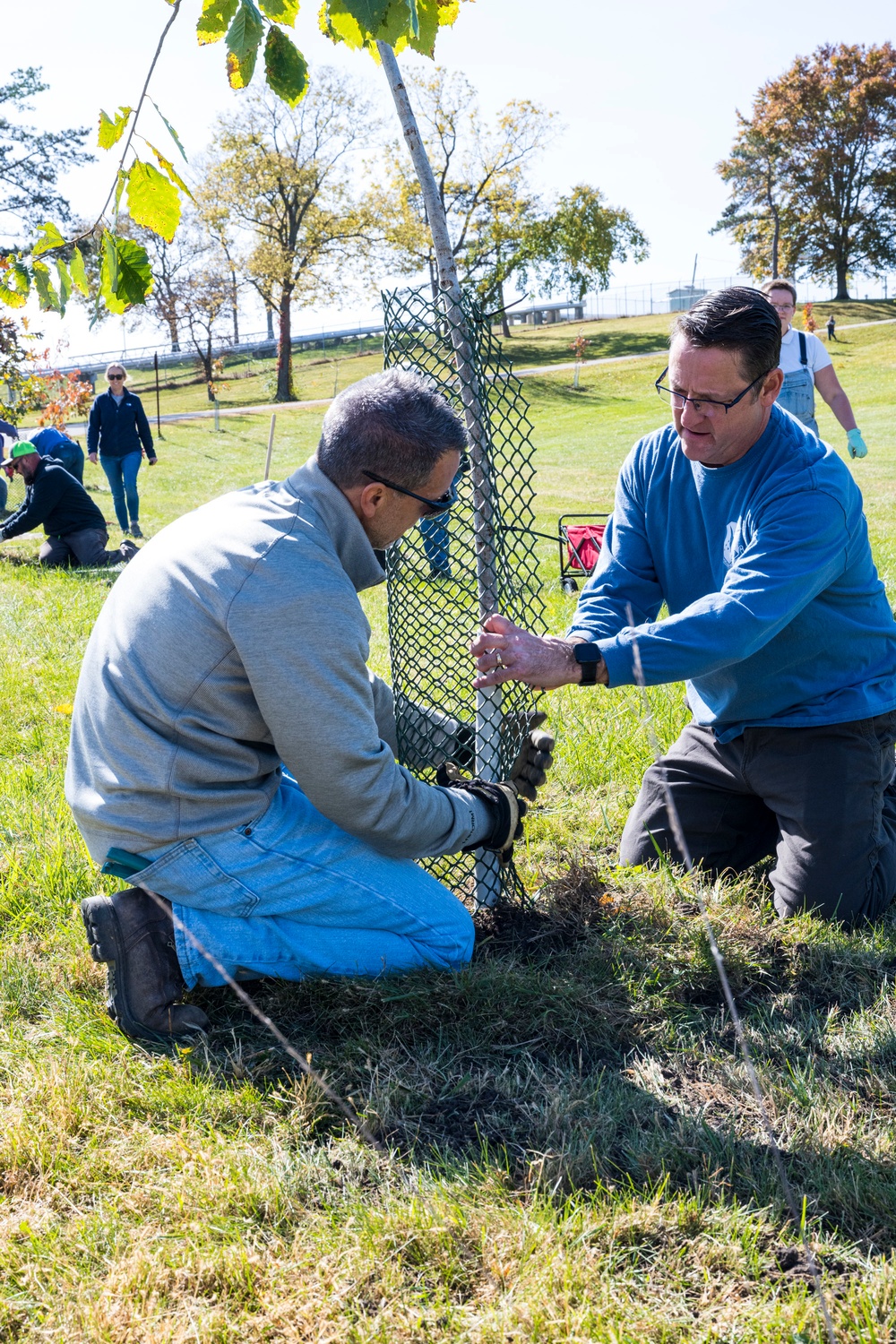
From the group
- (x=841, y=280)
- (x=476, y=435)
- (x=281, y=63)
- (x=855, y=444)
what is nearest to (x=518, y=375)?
(x=841, y=280)

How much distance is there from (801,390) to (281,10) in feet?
19.2

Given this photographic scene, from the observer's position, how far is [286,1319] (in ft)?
5.85

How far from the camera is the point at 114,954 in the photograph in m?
2.56

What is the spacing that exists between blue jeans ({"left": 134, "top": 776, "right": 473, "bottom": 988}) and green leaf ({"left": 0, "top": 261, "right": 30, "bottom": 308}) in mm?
1371

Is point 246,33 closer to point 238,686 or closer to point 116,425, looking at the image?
point 238,686

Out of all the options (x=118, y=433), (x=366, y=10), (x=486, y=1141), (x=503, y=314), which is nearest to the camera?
(x=366, y=10)

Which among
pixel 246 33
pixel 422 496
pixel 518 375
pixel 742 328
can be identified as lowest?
pixel 422 496

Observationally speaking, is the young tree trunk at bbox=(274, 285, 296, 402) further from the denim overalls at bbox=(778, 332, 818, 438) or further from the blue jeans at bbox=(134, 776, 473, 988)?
the blue jeans at bbox=(134, 776, 473, 988)

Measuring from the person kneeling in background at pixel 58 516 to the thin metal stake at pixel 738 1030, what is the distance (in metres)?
6.48

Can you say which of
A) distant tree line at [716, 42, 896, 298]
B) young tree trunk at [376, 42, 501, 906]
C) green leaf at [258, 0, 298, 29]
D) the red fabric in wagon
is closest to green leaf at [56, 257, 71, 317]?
green leaf at [258, 0, 298, 29]

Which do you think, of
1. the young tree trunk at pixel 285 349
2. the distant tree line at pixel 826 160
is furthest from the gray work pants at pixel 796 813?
the distant tree line at pixel 826 160

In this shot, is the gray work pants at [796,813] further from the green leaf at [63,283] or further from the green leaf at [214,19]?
the green leaf at [214,19]

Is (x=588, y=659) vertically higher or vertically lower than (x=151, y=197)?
lower

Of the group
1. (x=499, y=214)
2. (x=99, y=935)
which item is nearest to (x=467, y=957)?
(x=99, y=935)
